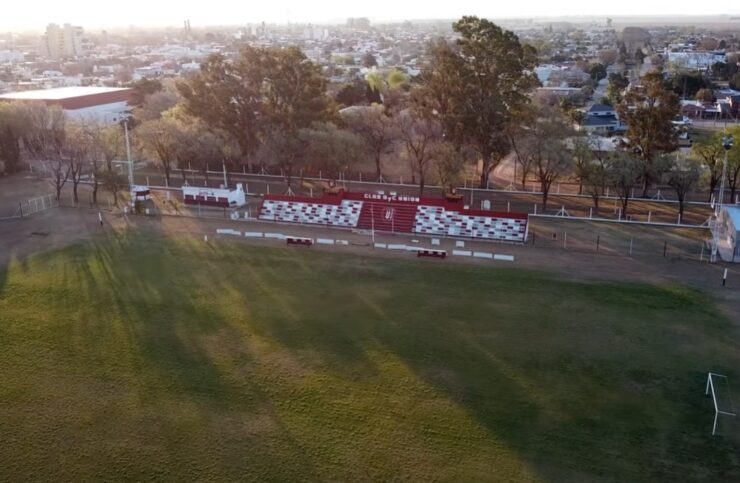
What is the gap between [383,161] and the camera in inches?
1658

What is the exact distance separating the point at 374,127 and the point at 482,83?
6.84 meters

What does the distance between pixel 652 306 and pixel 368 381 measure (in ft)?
32.6

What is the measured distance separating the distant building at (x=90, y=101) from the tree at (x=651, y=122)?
39.7 metres

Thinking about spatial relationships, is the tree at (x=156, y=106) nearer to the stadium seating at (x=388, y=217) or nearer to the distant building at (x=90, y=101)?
the distant building at (x=90, y=101)

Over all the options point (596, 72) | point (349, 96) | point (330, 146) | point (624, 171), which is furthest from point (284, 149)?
point (596, 72)

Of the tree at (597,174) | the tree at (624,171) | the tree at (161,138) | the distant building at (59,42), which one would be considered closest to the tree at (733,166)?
the tree at (624,171)

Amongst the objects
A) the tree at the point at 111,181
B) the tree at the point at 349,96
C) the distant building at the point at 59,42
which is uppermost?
the distant building at the point at 59,42

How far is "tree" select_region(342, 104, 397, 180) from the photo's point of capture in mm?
36500

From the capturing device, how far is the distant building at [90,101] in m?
52.8

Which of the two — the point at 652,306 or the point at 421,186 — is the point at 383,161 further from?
the point at 652,306

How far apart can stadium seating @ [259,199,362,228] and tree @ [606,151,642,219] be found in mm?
11908

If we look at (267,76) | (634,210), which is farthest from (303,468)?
(267,76)

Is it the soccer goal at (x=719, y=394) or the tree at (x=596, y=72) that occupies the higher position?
the tree at (x=596, y=72)

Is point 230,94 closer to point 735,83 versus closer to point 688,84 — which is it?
point 688,84
